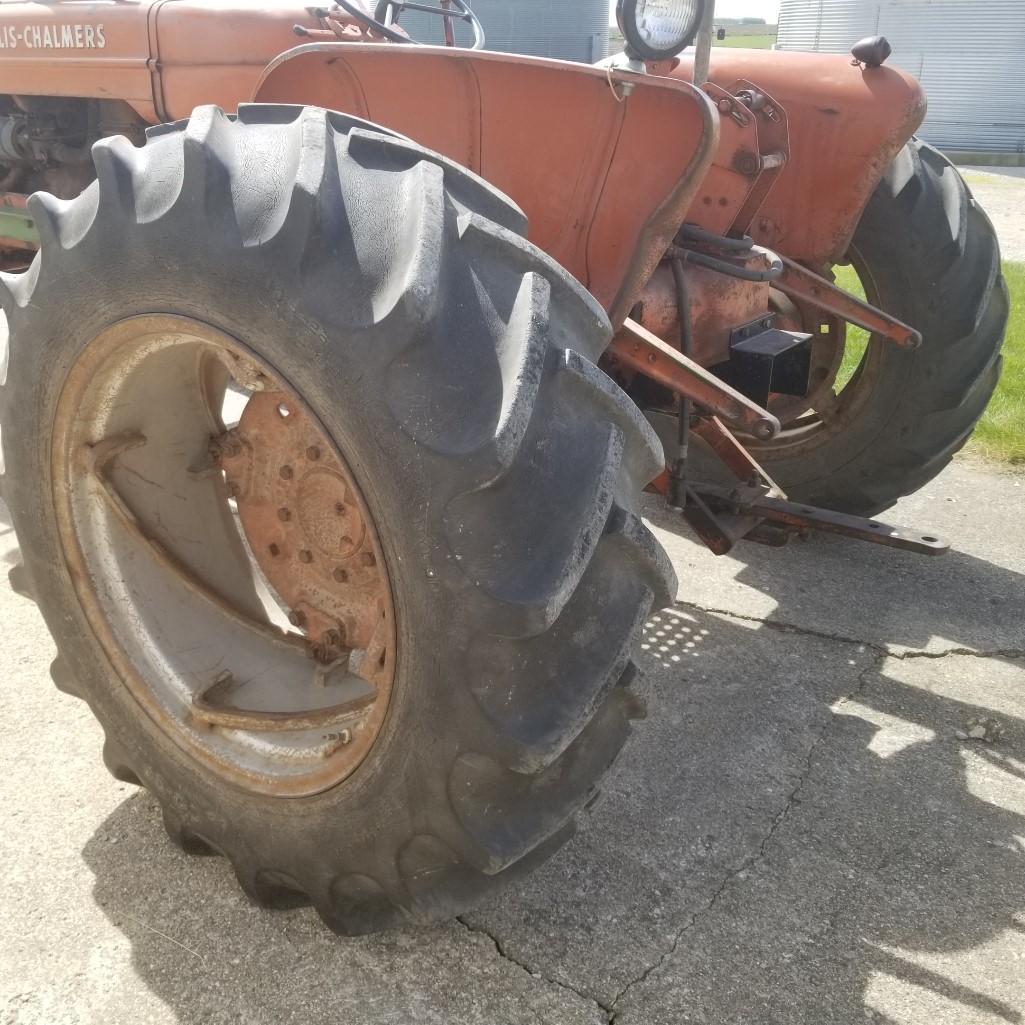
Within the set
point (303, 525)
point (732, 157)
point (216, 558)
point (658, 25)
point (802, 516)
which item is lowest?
point (802, 516)

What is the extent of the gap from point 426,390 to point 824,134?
1806 millimetres

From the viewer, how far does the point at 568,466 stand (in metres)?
1.52

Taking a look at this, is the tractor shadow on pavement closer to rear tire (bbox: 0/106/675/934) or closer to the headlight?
rear tire (bbox: 0/106/675/934)

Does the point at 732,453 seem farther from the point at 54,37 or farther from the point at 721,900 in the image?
the point at 54,37

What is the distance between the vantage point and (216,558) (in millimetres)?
2371

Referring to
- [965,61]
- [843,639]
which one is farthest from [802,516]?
[965,61]

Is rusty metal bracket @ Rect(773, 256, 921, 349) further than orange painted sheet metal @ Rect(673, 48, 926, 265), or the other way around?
rusty metal bracket @ Rect(773, 256, 921, 349)

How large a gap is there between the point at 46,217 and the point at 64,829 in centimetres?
119

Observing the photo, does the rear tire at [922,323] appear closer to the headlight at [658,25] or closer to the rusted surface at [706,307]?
the rusted surface at [706,307]

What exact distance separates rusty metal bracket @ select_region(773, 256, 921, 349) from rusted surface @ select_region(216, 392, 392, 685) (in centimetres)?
138

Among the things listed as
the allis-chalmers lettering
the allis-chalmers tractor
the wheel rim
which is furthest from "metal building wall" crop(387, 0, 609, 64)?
the wheel rim

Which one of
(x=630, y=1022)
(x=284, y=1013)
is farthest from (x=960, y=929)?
(x=284, y=1013)

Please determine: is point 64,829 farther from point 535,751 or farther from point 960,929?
point 960,929

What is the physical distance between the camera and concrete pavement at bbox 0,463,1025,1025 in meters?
1.86
